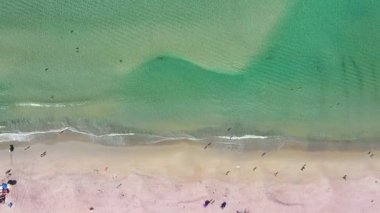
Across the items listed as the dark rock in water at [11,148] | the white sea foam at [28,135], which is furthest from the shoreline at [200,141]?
the dark rock in water at [11,148]

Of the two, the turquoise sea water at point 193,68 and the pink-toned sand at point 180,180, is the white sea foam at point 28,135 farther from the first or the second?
the pink-toned sand at point 180,180

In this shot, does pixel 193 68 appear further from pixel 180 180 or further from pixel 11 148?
pixel 11 148

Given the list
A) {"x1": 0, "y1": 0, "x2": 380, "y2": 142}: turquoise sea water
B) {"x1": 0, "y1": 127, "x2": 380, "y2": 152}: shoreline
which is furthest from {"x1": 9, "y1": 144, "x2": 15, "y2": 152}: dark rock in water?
{"x1": 0, "y1": 0, "x2": 380, "y2": 142}: turquoise sea water

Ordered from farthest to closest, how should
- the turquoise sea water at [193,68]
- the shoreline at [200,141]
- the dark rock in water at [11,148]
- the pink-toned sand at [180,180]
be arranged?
the turquoise sea water at [193,68]
the shoreline at [200,141]
the dark rock in water at [11,148]
the pink-toned sand at [180,180]

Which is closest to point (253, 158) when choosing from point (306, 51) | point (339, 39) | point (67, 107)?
point (306, 51)

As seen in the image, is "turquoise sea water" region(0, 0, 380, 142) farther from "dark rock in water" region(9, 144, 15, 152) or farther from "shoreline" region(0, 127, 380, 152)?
"dark rock in water" region(9, 144, 15, 152)

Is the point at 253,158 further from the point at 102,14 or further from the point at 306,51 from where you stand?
the point at 102,14
